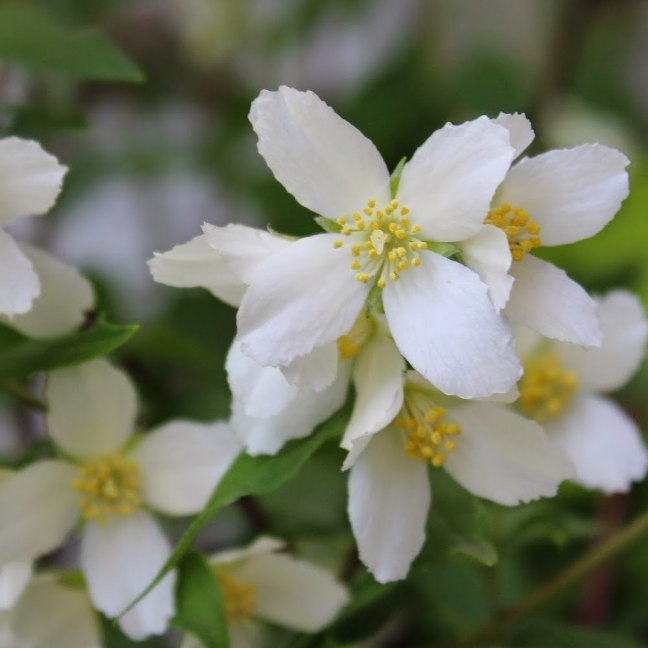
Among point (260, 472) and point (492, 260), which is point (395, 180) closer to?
point (492, 260)

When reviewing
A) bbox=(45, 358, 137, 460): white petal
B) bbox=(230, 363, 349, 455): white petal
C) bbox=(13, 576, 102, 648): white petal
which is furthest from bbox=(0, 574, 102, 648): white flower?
bbox=(230, 363, 349, 455): white petal

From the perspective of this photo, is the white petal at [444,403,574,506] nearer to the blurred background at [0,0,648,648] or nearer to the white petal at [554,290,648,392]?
the blurred background at [0,0,648,648]

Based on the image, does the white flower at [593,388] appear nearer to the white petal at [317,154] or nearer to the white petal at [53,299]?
the white petal at [317,154]

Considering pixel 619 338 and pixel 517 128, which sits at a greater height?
pixel 517 128

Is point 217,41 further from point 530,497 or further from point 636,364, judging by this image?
point 530,497

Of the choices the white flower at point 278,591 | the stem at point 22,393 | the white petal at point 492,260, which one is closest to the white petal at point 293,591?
the white flower at point 278,591

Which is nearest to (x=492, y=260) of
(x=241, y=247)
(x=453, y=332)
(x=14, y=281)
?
(x=453, y=332)

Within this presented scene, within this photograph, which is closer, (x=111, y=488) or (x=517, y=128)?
(x=517, y=128)

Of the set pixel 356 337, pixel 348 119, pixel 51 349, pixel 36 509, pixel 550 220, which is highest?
pixel 550 220
